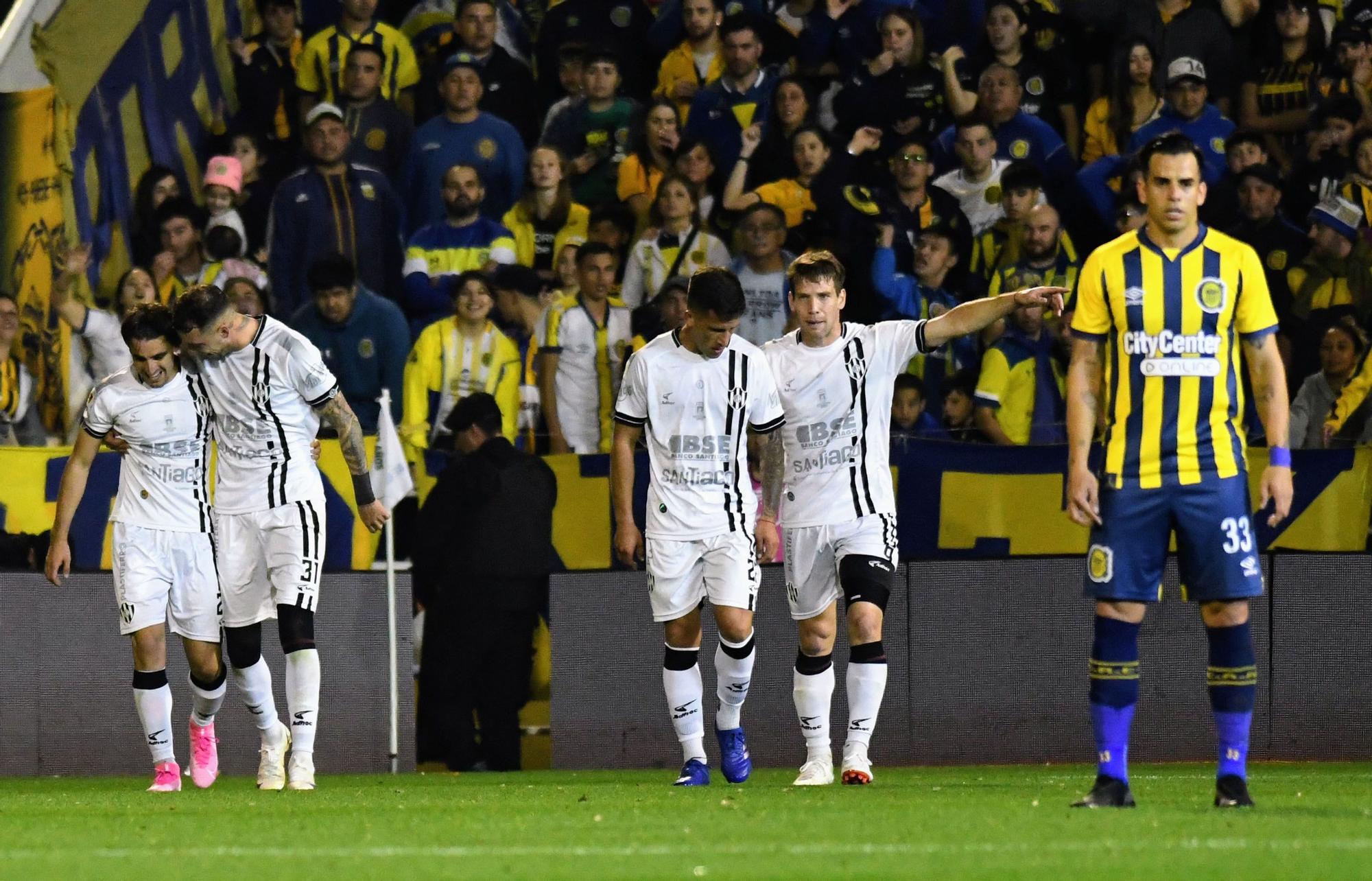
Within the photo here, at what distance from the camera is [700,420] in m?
8.75

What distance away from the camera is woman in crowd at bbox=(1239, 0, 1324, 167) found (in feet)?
43.3

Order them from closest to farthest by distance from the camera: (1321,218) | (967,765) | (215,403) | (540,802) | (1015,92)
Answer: (540,802) → (215,403) → (967,765) → (1321,218) → (1015,92)

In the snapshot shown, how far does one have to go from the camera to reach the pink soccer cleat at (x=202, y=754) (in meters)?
9.51

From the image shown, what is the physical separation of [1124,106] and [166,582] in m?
7.39

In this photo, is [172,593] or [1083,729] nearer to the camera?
[172,593]

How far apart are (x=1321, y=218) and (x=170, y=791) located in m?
7.46

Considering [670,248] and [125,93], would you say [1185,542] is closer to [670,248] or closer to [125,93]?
[670,248]

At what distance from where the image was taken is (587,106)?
46.0 ft

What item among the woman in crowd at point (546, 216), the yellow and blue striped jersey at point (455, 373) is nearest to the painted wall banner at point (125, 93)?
the yellow and blue striped jersey at point (455, 373)

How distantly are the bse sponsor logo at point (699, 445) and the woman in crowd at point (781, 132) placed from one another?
4.73 m

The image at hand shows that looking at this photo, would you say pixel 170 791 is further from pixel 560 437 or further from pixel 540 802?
pixel 560 437

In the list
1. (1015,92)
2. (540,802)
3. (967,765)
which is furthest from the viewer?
(1015,92)

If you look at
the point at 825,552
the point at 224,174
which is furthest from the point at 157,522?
the point at 224,174

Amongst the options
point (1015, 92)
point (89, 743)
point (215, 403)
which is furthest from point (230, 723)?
point (1015, 92)
